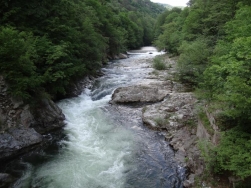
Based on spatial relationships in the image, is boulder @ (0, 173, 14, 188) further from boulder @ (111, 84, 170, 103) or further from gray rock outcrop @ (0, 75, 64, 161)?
boulder @ (111, 84, 170, 103)

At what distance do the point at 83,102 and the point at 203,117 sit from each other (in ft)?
30.7

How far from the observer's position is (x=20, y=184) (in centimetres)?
815

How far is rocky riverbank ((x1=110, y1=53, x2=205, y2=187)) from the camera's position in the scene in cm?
948

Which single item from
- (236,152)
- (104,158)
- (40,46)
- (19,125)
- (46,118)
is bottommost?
(104,158)

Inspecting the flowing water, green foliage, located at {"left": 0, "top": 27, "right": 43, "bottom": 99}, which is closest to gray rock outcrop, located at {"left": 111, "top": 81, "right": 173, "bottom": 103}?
the flowing water

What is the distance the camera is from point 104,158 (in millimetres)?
9836

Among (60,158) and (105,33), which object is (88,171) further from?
(105,33)

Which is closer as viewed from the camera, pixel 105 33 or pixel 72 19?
pixel 72 19

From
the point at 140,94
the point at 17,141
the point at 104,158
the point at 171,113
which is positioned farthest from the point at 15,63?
the point at 140,94

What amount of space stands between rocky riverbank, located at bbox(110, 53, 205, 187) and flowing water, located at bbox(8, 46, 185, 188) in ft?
1.47

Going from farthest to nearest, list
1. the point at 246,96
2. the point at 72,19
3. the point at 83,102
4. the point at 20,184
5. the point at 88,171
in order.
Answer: the point at 72,19
the point at 83,102
the point at 88,171
the point at 20,184
the point at 246,96

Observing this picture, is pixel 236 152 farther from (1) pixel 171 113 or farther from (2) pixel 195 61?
(2) pixel 195 61

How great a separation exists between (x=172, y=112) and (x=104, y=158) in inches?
227

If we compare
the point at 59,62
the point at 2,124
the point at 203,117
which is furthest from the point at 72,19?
the point at 203,117
